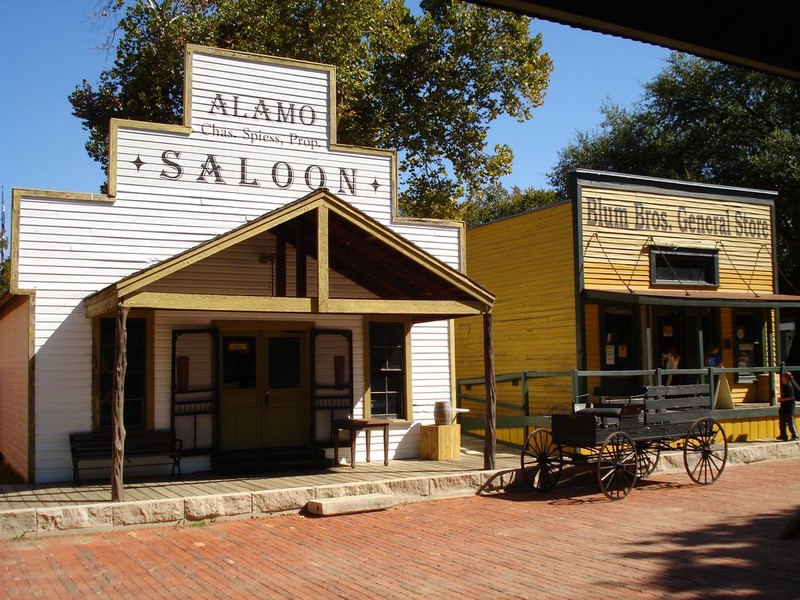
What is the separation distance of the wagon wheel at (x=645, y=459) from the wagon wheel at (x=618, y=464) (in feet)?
0.77

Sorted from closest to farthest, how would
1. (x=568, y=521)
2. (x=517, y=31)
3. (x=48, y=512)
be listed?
(x=48, y=512)
(x=568, y=521)
(x=517, y=31)

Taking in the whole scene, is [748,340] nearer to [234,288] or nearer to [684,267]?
[684,267]

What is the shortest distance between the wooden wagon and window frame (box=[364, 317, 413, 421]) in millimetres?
2433

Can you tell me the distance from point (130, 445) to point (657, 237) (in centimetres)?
1260

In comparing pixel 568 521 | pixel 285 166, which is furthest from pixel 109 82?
pixel 568 521

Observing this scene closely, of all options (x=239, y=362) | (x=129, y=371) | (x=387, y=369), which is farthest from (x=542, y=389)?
(x=129, y=371)

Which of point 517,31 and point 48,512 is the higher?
point 517,31

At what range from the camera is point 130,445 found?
1211cm

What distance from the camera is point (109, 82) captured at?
27594 millimetres

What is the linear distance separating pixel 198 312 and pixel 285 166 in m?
2.98

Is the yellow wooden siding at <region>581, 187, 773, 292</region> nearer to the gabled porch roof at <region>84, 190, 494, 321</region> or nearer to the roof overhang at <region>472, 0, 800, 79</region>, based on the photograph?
the gabled porch roof at <region>84, 190, 494, 321</region>

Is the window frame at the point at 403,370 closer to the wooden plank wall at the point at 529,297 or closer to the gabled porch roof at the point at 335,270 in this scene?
the gabled porch roof at the point at 335,270

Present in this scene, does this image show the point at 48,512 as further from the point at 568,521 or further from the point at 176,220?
the point at 568,521

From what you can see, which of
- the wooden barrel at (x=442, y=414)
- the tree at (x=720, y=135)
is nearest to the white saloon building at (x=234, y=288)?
the wooden barrel at (x=442, y=414)
